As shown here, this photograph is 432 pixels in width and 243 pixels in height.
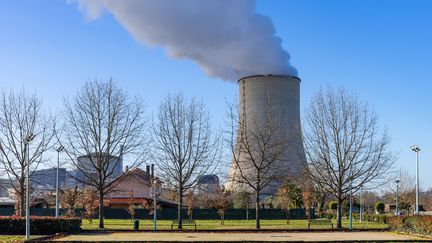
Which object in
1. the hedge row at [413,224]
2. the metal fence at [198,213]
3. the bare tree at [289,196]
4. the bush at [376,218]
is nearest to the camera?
the hedge row at [413,224]

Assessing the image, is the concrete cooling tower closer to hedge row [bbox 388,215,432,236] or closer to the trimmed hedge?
hedge row [bbox 388,215,432,236]

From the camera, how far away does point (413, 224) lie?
26922 mm

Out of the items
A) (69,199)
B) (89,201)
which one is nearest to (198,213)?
(89,201)

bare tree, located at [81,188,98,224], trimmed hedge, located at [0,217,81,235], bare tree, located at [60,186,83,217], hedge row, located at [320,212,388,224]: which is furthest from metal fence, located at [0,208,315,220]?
trimmed hedge, located at [0,217,81,235]

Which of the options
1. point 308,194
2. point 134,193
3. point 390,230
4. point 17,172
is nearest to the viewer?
point 390,230

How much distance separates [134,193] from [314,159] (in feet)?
95.8

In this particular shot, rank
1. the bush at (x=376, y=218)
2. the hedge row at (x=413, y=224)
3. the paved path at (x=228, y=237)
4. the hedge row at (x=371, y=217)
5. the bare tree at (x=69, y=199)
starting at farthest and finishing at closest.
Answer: the bare tree at (x=69, y=199) < the hedge row at (x=371, y=217) < the bush at (x=376, y=218) < the hedge row at (x=413, y=224) < the paved path at (x=228, y=237)

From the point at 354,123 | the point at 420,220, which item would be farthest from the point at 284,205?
the point at 420,220

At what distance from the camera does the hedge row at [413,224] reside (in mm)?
25100

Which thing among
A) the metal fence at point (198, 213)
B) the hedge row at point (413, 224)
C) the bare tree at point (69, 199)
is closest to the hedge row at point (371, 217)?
the metal fence at point (198, 213)

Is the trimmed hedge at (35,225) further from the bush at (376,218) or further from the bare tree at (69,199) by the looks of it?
the bush at (376,218)

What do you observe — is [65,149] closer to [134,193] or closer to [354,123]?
[354,123]

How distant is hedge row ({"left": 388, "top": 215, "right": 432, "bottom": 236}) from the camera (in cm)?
2510

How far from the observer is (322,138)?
34312 millimetres
